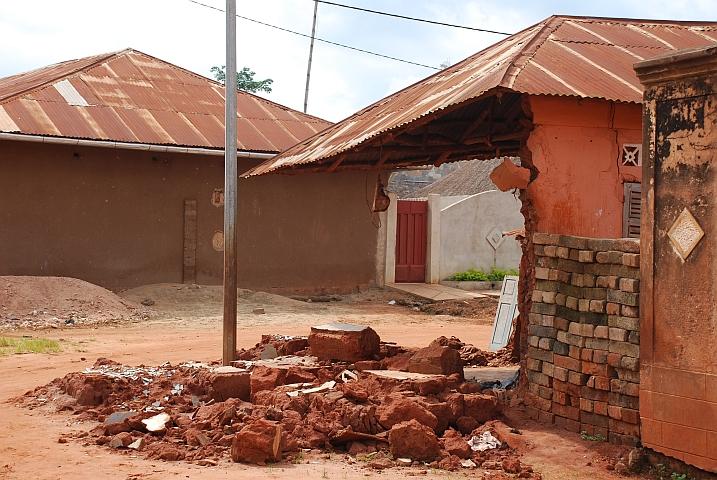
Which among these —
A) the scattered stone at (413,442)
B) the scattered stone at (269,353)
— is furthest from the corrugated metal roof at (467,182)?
the scattered stone at (413,442)

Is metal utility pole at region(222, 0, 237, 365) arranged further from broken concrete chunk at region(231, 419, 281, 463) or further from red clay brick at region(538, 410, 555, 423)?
red clay brick at region(538, 410, 555, 423)

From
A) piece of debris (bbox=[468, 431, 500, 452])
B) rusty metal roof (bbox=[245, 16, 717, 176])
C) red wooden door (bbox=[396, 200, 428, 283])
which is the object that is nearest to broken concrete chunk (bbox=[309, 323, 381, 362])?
rusty metal roof (bbox=[245, 16, 717, 176])

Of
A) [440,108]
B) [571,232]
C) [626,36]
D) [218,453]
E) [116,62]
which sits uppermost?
[116,62]

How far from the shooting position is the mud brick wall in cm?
603

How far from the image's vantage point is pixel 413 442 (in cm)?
595

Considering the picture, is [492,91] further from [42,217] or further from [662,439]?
[42,217]

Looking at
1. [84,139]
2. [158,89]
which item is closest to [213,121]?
[158,89]

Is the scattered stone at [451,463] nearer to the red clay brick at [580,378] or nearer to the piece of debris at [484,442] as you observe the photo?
the piece of debris at [484,442]

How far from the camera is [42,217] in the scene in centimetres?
1493

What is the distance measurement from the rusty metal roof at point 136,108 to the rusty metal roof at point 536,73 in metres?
5.87

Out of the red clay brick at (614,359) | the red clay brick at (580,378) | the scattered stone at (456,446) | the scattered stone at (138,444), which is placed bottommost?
the scattered stone at (138,444)

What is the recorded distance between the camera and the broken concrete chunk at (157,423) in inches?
254

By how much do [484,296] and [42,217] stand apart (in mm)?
9779

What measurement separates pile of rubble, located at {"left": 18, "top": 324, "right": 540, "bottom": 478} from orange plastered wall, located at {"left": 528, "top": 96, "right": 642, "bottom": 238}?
1752 mm
